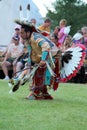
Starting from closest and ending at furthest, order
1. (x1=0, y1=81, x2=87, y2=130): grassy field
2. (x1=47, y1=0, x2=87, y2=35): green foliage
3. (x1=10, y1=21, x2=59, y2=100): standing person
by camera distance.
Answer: (x1=0, y1=81, x2=87, y2=130): grassy field < (x1=10, y1=21, x2=59, y2=100): standing person < (x1=47, y1=0, x2=87, y2=35): green foliage

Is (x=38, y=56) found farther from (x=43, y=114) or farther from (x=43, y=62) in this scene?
(x=43, y=114)

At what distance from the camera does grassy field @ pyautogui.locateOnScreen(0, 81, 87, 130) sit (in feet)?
20.5

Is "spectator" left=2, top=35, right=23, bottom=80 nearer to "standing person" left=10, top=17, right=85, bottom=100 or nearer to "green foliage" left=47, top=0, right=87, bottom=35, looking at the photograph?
"standing person" left=10, top=17, right=85, bottom=100

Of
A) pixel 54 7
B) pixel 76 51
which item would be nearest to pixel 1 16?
pixel 76 51

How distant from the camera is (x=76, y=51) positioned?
9.57 m

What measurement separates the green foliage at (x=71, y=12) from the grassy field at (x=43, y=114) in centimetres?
3753

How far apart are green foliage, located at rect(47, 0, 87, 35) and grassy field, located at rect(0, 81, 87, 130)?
123 ft


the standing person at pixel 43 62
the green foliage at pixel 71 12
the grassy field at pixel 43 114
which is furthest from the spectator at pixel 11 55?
the green foliage at pixel 71 12

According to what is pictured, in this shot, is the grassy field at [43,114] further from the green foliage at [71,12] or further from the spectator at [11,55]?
the green foliage at [71,12]

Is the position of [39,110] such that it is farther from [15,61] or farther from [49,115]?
[15,61]

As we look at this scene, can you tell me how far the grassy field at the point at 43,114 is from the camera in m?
6.25

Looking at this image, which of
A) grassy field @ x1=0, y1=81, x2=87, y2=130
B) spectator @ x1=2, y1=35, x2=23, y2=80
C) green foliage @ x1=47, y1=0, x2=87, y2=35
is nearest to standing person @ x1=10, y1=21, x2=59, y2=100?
grassy field @ x1=0, y1=81, x2=87, y2=130

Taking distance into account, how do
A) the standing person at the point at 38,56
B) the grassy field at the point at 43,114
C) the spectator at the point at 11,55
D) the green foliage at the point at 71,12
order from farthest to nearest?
the green foliage at the point at 71,12, the spectator at the point at 11,55, the standing person at the point at 38,56, the grassy field at the point at 43,114

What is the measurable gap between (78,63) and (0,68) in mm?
7514
